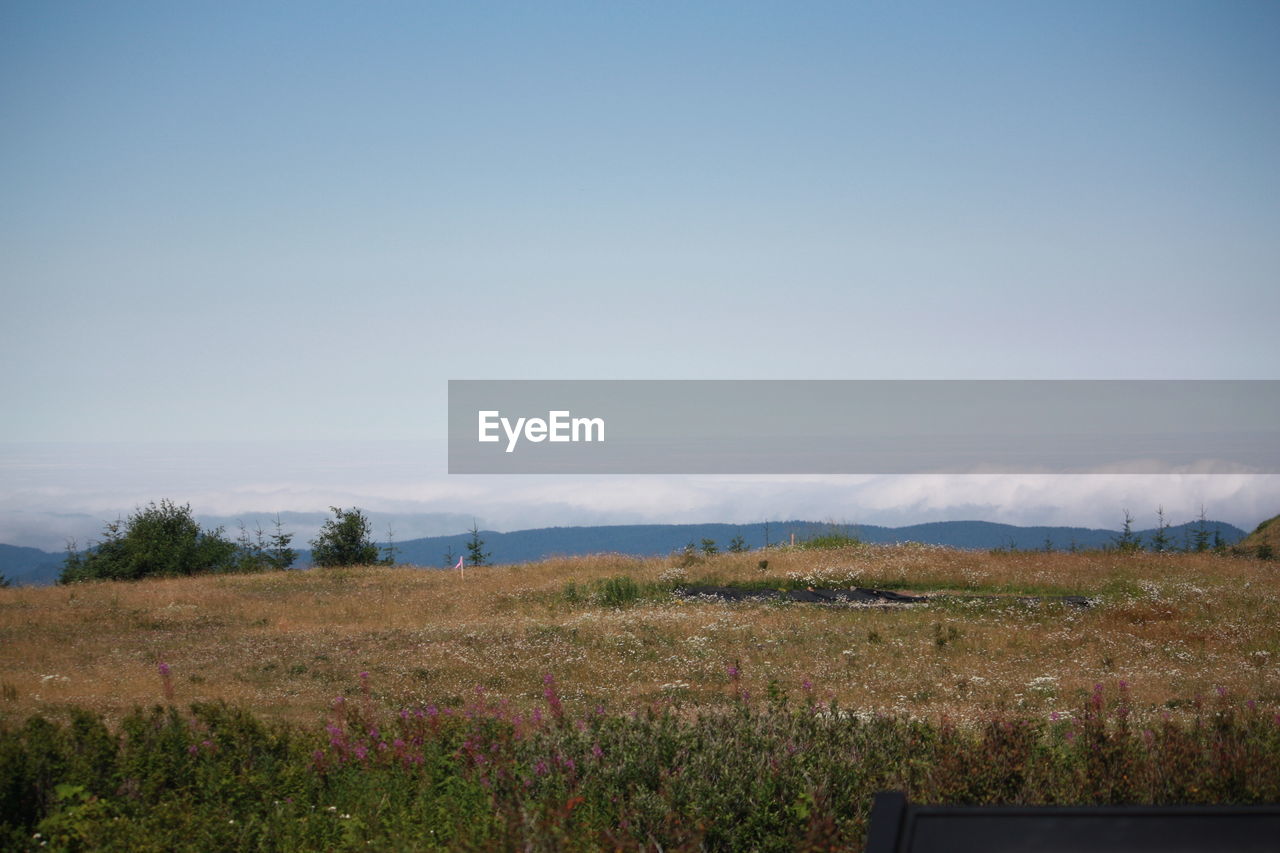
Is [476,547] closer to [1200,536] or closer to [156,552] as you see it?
[156,552]

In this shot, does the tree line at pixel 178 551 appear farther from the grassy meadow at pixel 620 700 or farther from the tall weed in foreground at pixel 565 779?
the tall weed in foreground at pixel 565 779

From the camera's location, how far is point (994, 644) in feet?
67.8

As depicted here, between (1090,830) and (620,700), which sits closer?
(1090,830)

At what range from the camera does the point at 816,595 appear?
2917 cm

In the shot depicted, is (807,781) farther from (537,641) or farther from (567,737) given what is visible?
(537,641)

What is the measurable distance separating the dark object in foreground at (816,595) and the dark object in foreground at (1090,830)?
2493 centimetres

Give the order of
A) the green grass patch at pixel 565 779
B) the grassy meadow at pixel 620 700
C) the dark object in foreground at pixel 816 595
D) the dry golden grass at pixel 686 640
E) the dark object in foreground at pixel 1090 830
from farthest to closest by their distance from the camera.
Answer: the dark object in foreground at pixel 816 595
the dry golden grass at pixel 686 640
the grassy meadow at pixel 620 700
the green grass patch at pixel 565 779
the dark object in foreground at pixel 1090 830

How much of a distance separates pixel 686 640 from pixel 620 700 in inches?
274

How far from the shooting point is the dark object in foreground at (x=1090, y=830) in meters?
2.58

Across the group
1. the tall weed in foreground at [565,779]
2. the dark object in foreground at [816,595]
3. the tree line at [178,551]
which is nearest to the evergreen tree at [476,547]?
the tree line at [178,551]

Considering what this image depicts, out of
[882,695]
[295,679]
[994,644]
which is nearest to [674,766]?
[882,695]

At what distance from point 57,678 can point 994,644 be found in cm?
1864

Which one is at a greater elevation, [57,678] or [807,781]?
[807,781]

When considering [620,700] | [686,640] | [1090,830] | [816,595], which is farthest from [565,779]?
[816,595]
